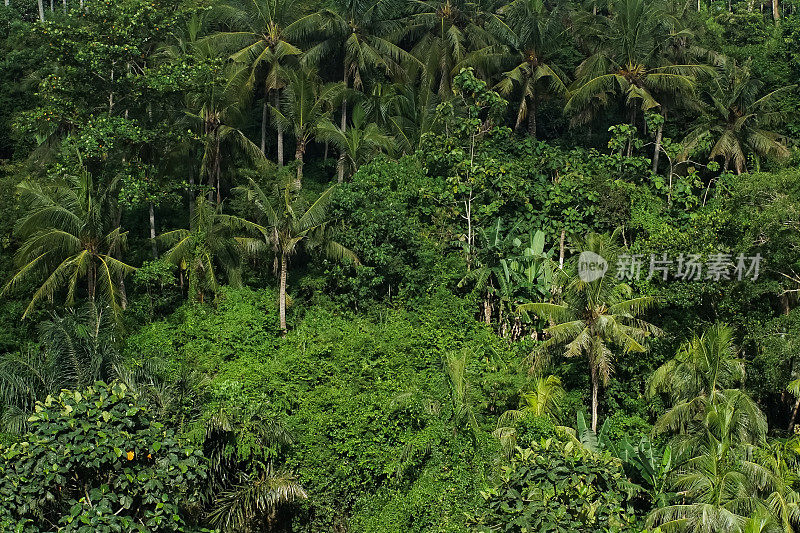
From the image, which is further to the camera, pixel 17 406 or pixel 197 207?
pixel 197 207

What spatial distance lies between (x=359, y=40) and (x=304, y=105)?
9.45 feet

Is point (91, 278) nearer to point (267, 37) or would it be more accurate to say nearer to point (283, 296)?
point (283, 296)

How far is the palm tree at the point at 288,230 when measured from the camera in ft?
65.9

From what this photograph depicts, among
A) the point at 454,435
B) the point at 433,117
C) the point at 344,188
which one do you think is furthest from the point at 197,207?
the point at 454,435

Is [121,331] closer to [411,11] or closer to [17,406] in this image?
[17,406]

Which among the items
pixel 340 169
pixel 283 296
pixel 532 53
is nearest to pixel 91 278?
pixel 283 296

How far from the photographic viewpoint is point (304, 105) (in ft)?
76.7

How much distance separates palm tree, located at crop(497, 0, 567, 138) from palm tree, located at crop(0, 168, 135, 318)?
11.4 metres

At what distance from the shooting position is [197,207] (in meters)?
21.8

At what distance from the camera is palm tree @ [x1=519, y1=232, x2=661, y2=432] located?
17.8 meters

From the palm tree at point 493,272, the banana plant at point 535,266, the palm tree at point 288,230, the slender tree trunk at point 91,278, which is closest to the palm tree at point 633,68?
the banana plant at point 535,266

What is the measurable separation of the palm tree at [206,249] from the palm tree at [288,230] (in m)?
0.50

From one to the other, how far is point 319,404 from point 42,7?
80.8 ft

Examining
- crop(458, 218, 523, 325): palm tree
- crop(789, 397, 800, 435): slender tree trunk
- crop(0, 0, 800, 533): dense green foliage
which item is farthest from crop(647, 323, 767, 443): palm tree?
crop(458, 218, 523, 325): palm tree
